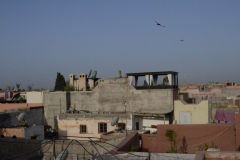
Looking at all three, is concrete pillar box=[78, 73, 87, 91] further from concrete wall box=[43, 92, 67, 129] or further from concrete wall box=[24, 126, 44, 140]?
concrete wall box=[24, 126, 44, 140]

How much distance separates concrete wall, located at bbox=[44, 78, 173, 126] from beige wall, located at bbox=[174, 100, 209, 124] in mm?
750

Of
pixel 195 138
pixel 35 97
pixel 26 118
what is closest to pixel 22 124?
pixel 26 118

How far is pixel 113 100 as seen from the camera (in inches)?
1006

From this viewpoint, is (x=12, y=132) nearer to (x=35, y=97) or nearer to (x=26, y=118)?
(x=26, y=118)

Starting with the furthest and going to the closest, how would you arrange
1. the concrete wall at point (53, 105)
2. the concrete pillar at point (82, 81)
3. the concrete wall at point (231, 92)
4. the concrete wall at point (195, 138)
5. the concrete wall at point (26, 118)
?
the concrete wall at point (231, 92)
the concrete pillar at point (82, 81)
the concrete wall at point (53, 105)
the concrete wall at point (26, 118)
the concrete wall at point (195, 138)

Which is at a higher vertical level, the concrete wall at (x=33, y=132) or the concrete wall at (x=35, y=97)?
the concrete wall at (x=35, y=97)

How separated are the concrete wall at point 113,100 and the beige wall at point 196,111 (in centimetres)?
75

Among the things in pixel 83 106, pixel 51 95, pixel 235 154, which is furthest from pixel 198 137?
pixel 51 95

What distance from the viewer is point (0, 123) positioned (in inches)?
760

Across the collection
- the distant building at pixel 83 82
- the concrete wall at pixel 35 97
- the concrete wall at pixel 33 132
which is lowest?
the concrete wall at pixel 33 132

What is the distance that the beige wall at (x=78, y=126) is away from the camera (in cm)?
2177

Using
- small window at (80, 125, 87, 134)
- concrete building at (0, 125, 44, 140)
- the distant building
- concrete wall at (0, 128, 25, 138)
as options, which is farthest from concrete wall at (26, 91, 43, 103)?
concrete wall at (0, 128, 25, 138)

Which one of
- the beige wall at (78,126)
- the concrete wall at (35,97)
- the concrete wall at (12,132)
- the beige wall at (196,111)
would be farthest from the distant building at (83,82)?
the concrete wall at (12,132)

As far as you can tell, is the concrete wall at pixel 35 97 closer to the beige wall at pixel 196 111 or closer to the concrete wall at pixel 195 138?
the beige wall at pixel 196 111
